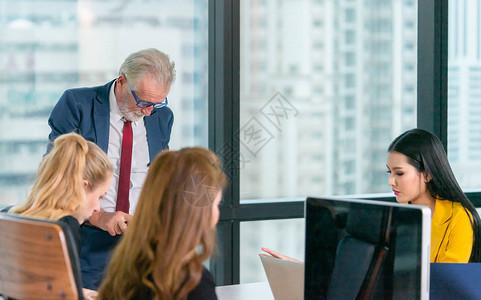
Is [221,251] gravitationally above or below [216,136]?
below

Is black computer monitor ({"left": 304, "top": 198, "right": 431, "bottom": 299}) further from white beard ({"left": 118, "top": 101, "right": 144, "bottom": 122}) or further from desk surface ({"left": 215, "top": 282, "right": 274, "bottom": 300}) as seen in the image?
white beard ({"left": 118, "top": 101, "right": 144, "bottom": 122})

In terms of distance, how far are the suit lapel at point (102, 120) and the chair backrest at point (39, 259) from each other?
97 cm

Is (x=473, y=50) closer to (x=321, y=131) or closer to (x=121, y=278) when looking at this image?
(x=321, y=131)

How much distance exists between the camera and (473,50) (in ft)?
13.6

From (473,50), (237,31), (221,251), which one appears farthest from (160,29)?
(473,50)

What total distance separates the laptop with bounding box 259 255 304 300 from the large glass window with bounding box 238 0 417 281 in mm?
1758

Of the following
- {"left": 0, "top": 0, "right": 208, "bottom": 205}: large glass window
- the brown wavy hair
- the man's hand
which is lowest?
the man's hand

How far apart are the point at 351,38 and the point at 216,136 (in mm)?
1072

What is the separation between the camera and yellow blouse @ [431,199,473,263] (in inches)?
81.9

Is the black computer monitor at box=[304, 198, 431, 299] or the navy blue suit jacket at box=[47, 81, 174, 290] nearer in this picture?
the black computer monitor at box=[304, 198, 431, 299]

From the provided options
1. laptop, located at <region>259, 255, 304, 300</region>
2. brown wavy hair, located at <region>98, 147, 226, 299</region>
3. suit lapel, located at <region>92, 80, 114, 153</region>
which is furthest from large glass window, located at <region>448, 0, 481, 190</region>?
brown wavy hair, located at <region>98, 147, 226, 299</region>

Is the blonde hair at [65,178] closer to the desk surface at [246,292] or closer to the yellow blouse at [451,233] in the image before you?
the desk surface at [246,292]

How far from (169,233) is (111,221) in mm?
941

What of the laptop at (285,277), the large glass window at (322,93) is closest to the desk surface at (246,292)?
the laptop at (285,277)
